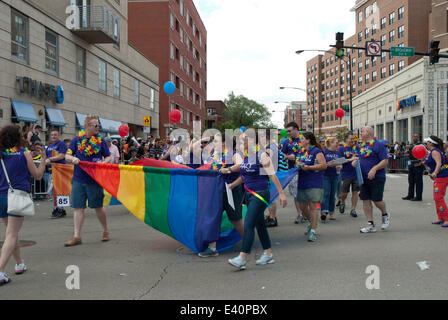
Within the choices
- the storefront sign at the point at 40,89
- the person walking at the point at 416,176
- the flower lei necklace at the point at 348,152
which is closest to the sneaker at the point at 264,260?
the flower lei necklace at the point at 348,152

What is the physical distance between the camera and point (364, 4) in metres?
69.8

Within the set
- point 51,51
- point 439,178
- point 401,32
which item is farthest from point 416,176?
point 401,32

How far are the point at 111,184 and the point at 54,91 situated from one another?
1438 cm

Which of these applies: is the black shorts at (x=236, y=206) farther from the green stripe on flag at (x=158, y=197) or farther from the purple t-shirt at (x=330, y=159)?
the purple t-shirt at (x=330, y=159)

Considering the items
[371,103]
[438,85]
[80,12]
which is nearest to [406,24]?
[371,103]

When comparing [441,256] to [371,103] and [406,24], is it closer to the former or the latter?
[371,103]

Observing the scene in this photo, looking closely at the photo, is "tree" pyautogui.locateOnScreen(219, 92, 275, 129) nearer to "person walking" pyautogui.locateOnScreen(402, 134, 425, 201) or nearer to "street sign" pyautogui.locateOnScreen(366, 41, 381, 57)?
"street sign" pyautogui.locateOnScreen(366, 41, 381, 57)

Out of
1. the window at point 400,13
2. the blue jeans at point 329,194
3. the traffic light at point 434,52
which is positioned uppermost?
the window at point 400,13

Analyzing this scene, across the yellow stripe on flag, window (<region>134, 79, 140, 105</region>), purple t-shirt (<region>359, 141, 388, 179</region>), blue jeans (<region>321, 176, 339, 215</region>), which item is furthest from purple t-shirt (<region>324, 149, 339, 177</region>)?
window (<region>134, 79, 140, 105</region>)

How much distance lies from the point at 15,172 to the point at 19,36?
14.3m

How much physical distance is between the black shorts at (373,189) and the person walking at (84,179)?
15.7 feet

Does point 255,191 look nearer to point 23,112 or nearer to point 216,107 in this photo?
point 23,112

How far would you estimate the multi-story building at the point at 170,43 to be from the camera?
45219mm
